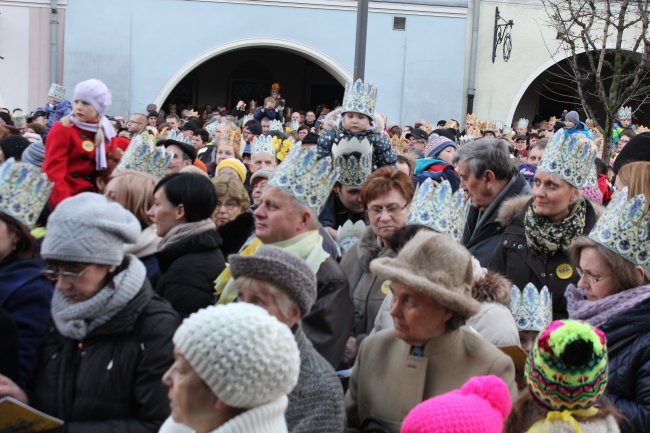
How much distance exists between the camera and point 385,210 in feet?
16.6

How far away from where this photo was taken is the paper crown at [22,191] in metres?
4.51

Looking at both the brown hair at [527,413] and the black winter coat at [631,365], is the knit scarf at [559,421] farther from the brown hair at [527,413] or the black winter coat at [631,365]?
the black winter coat at [631,365]

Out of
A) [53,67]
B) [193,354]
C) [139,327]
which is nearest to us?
[193,354]

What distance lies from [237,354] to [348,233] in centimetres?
354

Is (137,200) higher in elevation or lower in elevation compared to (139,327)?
higher

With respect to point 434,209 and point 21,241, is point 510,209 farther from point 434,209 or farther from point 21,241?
point 21,241

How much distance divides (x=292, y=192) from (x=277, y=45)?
1845 cm

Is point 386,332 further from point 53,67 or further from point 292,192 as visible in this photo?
point 53,67

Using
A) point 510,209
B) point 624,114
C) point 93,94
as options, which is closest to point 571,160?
point 510,209

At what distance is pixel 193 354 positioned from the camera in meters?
2.58

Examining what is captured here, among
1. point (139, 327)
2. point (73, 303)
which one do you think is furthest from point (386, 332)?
point (73, 303)

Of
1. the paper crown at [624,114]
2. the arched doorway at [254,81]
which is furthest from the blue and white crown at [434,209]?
the arched doorway at [254,81]

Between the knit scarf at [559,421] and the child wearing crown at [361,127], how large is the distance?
13.4 feet

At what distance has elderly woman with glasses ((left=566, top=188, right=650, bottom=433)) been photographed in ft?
12.2
